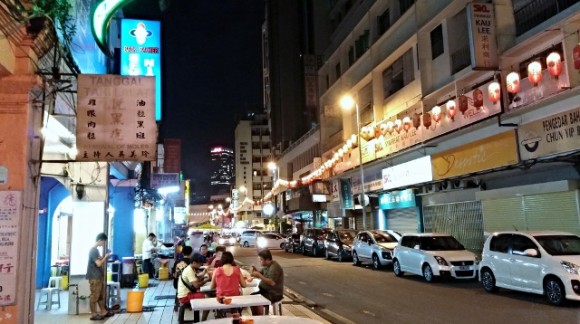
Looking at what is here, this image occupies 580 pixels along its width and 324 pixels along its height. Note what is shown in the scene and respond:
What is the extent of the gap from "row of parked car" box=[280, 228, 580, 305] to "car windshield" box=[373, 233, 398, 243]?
1.08m

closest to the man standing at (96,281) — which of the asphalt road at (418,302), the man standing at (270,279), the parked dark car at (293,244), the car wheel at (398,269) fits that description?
the man standing at (270,279)

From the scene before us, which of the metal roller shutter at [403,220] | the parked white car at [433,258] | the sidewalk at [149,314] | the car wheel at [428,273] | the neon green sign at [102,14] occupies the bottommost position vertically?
the sidewalk at [149,314]

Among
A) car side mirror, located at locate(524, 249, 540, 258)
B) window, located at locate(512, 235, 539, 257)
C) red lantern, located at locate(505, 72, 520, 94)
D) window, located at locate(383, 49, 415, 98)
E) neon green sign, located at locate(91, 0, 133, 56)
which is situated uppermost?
window, located at locate(383, 49, 415, 98)

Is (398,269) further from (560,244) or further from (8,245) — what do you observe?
(8,245)

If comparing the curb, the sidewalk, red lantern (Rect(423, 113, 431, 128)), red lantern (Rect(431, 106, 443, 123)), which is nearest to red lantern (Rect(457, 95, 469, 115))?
red lantern (Rect(431, 106, 443, 123))

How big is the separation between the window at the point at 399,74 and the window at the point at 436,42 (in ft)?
7.76

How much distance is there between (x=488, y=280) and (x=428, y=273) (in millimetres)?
3166

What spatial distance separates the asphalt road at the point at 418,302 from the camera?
10.7 meters

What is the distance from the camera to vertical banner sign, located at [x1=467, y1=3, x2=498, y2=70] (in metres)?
18.3

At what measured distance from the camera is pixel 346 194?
121 ft

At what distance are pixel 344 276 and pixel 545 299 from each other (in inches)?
335

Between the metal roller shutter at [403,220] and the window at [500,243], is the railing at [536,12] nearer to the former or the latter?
the window at [500,243]

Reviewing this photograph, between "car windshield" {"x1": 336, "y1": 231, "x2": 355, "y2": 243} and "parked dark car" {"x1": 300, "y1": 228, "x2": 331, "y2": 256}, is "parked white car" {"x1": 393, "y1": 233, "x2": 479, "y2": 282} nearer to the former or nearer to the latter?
"car windshield" {"x1": 336, "y1": 231, "x2": 355, "y2": 243}

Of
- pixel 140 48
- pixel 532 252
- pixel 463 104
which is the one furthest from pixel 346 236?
pixel 532 252
